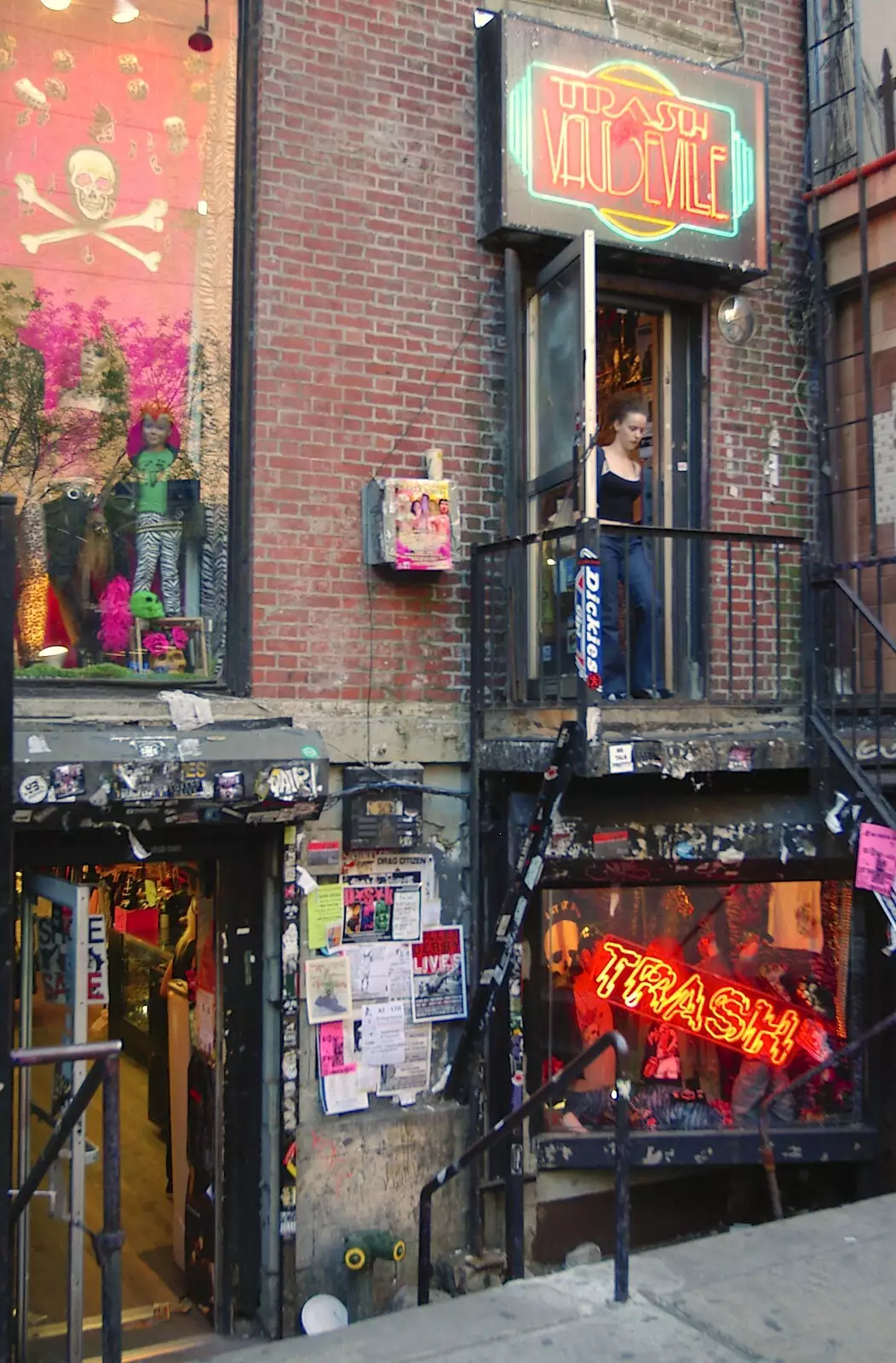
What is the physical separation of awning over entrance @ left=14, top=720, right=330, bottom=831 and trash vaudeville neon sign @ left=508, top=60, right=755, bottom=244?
337 centimetres

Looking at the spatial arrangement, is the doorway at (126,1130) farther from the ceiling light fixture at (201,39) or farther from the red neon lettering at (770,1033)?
the ceiling light fixture at (201,39)

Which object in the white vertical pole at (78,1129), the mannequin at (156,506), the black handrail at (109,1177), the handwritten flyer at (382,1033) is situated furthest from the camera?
the handwritten flyer at (382,1033)

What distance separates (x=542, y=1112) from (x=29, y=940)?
291 centimetres

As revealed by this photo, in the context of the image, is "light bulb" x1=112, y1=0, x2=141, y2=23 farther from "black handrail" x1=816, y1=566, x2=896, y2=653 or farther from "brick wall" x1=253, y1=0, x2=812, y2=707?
"black handrail" x1=816, y1=566, x2=896, y2=653

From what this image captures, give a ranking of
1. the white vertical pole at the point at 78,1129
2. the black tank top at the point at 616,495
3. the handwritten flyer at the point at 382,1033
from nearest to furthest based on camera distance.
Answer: the white vertical pole at the point at 78,1129 → the handwritten flyer at the point at 382,1033 → the black tank top at the point at 616,495

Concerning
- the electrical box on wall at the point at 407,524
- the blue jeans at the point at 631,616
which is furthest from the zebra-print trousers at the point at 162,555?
the blue jeans at the point at 631,616

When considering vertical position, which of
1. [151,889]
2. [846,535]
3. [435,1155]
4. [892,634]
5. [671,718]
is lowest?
[435,1155]

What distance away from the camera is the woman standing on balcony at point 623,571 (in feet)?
19.4

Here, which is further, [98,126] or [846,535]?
[846,535]

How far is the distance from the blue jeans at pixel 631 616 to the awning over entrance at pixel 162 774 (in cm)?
158

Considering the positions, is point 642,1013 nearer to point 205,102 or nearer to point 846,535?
point 846,535

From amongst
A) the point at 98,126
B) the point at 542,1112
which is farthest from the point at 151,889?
the point at 98,126

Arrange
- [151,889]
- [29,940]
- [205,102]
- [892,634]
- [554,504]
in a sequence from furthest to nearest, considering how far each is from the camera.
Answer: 1. [151,889]
2. [892,634]
3. [554,504]
4. [205,102]
5. [29,940]

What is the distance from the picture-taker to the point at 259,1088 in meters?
5.73
